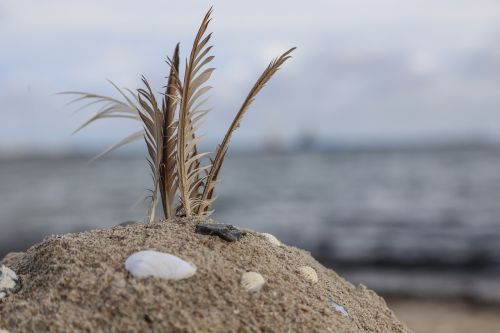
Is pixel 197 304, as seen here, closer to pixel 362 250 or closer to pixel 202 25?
pixel 202 25

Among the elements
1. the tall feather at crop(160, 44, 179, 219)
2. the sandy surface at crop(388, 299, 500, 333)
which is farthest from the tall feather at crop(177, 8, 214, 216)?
the sandy surface at crop(388, 299, 500, 333)

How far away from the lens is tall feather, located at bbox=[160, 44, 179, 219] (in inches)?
109

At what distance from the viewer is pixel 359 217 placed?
15.3 meters

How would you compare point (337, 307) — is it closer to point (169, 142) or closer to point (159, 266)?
point (159, 266)

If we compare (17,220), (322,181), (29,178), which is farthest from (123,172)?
(17,220)

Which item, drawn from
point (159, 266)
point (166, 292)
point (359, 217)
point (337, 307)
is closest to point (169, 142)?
point (159, 266)

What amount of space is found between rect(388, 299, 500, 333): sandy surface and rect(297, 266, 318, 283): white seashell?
355 cm

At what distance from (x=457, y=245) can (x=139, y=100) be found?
31.5 feet

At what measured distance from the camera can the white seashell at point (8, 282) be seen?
2355mm

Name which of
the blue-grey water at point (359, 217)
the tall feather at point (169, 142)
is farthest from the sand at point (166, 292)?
the blue-grey water at point (359, 217)

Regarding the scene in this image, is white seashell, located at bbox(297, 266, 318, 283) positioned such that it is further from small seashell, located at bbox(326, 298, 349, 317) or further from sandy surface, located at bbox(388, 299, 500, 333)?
sandy surface, located at bbox(388, 299, 500, 333)

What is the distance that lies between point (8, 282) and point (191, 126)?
108 cm

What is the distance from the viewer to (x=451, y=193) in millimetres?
21141

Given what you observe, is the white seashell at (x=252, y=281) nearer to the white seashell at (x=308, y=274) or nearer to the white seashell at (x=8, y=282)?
the white seashell at (x=308, y=274)
